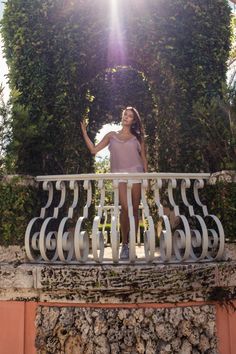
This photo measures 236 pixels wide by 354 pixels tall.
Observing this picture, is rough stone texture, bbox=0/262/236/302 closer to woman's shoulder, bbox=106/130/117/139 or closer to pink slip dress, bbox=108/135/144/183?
pink slip dress, bbox=108/135/144/183

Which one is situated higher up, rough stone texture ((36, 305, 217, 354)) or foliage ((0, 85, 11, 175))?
foliage ((0, 85, 11, 175))

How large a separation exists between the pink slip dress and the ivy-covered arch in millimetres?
500

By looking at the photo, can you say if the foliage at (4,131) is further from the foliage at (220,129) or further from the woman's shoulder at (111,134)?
the foliage at (220,129)

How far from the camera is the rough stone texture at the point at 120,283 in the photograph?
2.89m

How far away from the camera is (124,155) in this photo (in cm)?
413

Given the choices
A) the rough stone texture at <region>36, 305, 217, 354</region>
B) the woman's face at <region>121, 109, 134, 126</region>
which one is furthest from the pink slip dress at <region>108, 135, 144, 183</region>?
the rough stone texture at <region>36, 305, 217, 354</region>

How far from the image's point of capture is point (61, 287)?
116 inches

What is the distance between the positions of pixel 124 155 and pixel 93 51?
1.43 m

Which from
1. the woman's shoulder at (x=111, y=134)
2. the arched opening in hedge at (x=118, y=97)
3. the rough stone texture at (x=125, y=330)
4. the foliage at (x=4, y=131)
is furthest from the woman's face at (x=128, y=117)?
the arched opening in hedge at (x=118, y=97)

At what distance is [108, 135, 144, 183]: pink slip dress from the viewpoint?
4121 millimetres

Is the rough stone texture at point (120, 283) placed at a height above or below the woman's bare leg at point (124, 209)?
below

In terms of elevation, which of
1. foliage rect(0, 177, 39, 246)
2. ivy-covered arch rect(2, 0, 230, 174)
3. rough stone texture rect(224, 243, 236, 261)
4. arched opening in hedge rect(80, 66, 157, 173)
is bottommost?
rough stone texture rect(224, 243, 236, 261)

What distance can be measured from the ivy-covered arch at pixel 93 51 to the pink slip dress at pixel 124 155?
50 cm

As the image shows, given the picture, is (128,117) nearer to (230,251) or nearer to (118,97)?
(230,251)
